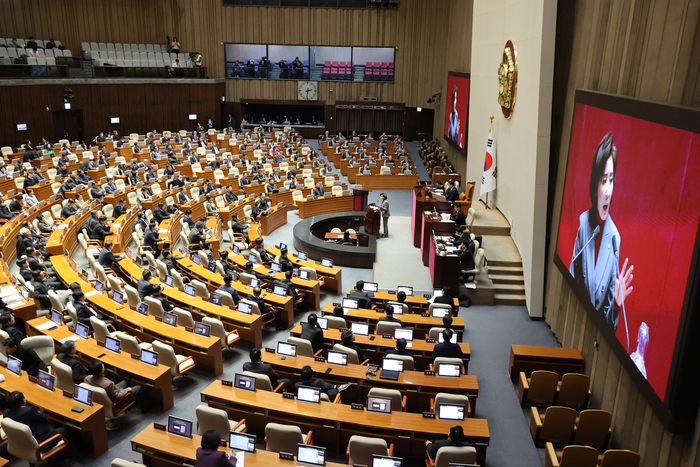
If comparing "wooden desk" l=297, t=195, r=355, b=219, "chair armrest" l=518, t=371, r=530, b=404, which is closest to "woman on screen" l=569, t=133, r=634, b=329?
"chair armrest" l=518, t=371, r=530, b=404

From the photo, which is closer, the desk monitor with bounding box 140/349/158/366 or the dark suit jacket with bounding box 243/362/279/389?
the dark suit jacket with bounding box 243/362/279/389

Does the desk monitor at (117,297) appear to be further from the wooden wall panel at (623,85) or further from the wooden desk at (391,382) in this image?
the wooden wall panel at (623,85)

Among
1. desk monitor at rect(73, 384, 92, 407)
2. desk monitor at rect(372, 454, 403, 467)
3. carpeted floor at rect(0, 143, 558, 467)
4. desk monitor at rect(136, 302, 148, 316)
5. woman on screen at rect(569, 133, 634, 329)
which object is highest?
woman on screen at rect(569, 133, 634, 329)

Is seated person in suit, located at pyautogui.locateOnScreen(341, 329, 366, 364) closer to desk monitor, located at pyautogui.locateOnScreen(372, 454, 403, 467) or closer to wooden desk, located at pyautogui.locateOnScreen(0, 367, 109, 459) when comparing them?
desk monitor, located at pyautogui.locateOnScreen(372, 454, 403, 467)

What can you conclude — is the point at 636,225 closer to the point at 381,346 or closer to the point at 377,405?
the point at 377,405

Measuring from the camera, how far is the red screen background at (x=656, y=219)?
15.9 feet

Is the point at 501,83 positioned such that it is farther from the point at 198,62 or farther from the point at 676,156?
the point at 198,62

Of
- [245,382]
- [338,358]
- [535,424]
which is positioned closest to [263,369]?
[245,382]

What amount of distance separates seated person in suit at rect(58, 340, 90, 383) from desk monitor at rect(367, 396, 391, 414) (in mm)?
3456

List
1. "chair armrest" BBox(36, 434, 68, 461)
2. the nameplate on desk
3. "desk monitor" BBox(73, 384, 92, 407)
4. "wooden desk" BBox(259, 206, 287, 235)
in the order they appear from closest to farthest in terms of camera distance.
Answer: "chair armrest" BBox(36, 434, 68, 461)
the nameplate on desk
"desk monitor" BBox(73, 384, 92, 407)
"wooden desk" BBox(259, 206, 287, 235)

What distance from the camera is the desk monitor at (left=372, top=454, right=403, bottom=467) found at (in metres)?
4.92

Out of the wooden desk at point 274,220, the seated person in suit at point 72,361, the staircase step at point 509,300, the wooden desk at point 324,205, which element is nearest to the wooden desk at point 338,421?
the seated person in suit at point 72,361

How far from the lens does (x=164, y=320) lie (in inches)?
332

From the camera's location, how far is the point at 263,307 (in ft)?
31.1
